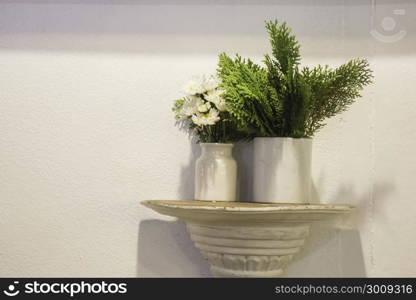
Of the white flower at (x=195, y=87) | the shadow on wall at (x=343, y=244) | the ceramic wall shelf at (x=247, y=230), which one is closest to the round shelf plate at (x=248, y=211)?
the ceramic wall shelf at (x=247, y=230)

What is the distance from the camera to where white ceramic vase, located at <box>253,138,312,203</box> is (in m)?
0.96

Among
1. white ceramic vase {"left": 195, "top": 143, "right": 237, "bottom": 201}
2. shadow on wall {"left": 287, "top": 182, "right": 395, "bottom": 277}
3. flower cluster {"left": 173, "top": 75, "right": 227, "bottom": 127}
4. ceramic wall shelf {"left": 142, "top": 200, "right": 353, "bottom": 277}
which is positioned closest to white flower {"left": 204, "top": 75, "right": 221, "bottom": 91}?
flower cluster {"left": 173, "top": 75, "right": 227, "bottom": 127}

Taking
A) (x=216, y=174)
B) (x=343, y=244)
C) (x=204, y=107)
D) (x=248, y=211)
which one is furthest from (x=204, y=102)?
(x=343, y=244)

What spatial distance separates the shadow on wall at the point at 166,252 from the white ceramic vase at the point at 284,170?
0.71ft

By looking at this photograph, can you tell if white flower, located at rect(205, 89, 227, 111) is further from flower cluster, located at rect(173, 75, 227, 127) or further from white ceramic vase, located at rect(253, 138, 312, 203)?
white ceramic vase, located at rect(253, 138, 312, 203)

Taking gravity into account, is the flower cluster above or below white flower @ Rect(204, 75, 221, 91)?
below

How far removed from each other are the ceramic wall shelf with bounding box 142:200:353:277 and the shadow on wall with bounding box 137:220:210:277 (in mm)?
68

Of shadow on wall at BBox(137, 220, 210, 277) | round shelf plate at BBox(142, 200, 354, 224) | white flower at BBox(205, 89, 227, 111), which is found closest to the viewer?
round shelf plate at BBox(142, 200, 354, 224)

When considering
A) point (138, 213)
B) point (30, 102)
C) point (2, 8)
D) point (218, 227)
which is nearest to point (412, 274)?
point (218, 227)

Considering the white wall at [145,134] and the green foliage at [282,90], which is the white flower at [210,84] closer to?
the green foliage at [282,90]

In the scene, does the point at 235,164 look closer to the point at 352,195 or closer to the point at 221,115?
the point at 221,115

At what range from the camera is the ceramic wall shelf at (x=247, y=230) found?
88 centimetres

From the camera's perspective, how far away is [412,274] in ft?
3.40

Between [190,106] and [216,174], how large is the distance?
15 cm
